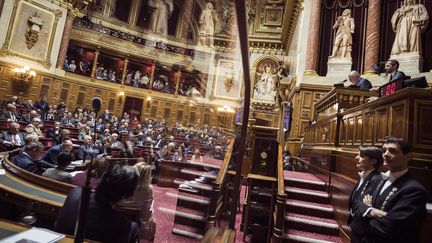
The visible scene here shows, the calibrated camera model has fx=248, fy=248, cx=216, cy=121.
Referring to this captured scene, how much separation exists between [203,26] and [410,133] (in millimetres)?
2441

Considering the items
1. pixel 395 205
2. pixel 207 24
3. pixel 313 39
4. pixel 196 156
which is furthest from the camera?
pixel 313 39

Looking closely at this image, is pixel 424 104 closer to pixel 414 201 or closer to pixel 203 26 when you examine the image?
pixel 414 201

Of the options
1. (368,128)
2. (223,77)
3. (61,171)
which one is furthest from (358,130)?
(61,171)

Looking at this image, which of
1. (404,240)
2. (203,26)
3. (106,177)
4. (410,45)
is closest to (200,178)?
(106,177)

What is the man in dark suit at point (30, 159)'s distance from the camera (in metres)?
2.81

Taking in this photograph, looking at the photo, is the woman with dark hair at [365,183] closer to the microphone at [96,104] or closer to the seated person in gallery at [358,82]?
the microphone at [96,104]

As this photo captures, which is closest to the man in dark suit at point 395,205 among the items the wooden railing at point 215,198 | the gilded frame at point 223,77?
the gilded frame at point 223,77

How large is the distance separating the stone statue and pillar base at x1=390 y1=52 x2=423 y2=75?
741 cm

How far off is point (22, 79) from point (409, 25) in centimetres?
1437

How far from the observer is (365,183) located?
2.03 m

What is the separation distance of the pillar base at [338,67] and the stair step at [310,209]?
540 centimetres

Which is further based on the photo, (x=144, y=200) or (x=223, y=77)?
(x=144, y=200)

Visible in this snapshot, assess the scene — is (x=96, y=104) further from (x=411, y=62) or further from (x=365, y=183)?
(x=411, y=62)

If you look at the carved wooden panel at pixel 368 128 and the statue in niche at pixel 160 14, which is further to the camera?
the carved wooden panel at pixel 368 128
